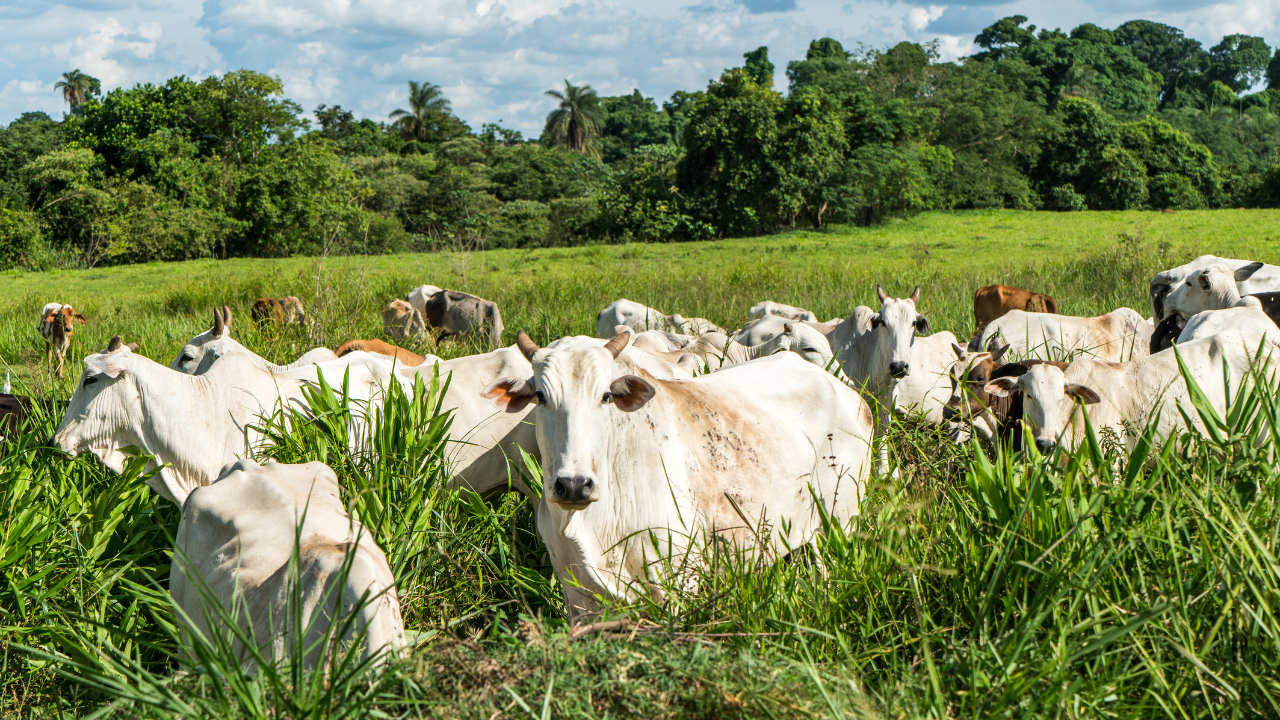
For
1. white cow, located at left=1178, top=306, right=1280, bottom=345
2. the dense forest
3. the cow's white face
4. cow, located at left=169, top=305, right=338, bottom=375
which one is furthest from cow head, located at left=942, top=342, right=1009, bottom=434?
the dense forest

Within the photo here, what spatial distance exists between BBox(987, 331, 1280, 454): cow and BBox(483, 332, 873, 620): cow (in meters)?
1.24

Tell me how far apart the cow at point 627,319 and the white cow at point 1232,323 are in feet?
18.7

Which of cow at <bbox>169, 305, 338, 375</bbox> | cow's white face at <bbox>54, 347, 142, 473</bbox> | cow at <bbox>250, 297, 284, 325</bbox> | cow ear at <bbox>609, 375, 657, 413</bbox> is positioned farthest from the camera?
cow at <bbox>250, 297, 284, 325</bbox>

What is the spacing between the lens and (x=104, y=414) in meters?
4.72

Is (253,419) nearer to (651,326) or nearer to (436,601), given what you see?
(436,601)

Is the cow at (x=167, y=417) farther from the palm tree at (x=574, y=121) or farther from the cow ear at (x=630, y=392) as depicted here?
the palm tree at (x=574, y=121)

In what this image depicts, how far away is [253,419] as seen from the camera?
4.91 meters

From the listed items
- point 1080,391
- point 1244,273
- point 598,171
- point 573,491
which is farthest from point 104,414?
point 598,171

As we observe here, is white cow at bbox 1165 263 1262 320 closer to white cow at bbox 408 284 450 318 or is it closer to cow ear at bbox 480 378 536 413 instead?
cow ear at bbox 480 378 536 413

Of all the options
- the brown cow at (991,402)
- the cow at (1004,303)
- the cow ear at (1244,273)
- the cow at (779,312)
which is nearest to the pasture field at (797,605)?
the brown cow at (991,402)

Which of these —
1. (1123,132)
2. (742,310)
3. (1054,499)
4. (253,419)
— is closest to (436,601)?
(253,419)

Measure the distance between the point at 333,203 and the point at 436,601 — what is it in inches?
1336

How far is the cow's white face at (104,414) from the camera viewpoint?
186 inches

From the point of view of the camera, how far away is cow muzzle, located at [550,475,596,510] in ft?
10.3
